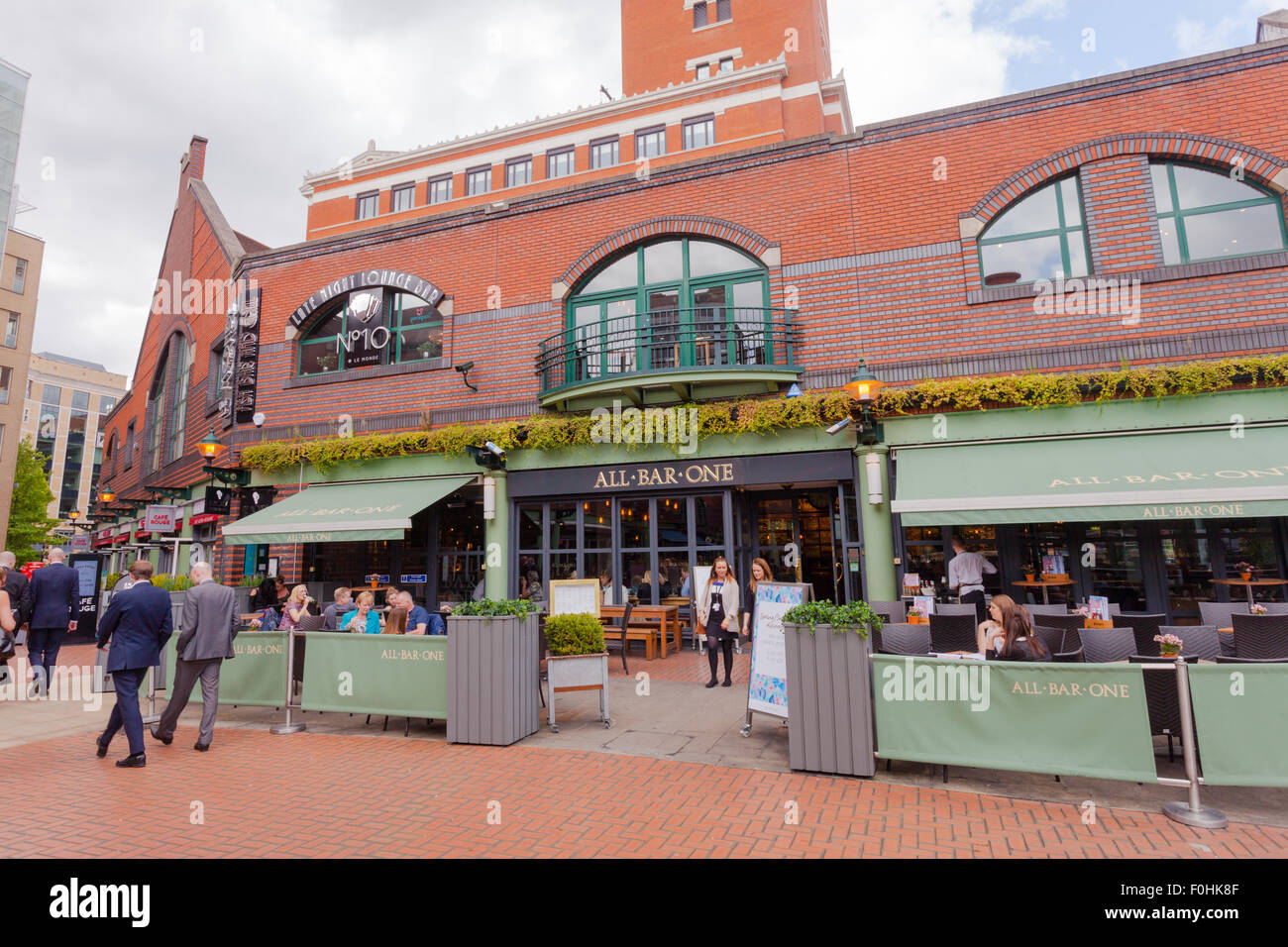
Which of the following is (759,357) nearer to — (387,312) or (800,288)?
(800,288)

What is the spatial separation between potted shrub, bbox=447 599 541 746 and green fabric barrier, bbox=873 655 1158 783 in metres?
3.42

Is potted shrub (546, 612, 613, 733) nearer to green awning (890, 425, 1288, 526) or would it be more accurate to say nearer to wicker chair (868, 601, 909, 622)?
wicker chair (868, 601, 909, 622)

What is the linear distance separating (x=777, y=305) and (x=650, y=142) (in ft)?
75.5

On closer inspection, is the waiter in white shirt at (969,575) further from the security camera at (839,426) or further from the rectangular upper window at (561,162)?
the rectangular upper window at (561,162)

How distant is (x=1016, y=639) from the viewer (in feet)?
19.1

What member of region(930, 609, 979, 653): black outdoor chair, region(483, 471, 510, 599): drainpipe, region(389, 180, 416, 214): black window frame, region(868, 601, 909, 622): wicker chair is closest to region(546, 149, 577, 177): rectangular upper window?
region(389, 180, 416, 214): black window frame

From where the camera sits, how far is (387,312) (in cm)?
1513

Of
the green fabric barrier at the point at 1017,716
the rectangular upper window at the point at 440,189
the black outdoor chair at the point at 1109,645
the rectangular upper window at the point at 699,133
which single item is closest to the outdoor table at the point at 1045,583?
the black outdoor chair at the point at 1109,645

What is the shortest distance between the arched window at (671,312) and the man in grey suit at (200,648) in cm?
745

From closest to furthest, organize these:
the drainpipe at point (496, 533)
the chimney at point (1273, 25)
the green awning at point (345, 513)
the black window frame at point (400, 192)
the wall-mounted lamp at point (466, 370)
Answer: the green awning at point (345, 513), the wall-mounted lamp at point (466, 370), the drainpipe at point (496, 533), the chimney at point (1273, 25), the black window frame at point (400, 192)

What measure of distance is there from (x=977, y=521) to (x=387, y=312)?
12.9m

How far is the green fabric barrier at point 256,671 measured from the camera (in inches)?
293

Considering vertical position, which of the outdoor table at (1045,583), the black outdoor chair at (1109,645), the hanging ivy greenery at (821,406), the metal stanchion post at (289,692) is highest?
the hanging ivy greenery at (821,406)

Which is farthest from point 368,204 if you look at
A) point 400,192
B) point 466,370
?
point 466,370
